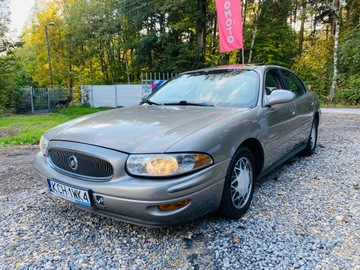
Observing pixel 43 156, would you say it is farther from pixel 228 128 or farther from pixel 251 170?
pixel 251 170

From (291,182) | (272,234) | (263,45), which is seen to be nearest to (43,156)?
(272,234)

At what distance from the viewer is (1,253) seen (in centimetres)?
213

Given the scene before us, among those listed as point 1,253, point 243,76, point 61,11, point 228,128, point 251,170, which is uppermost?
point 61,11

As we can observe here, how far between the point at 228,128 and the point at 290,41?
1828 centimetres

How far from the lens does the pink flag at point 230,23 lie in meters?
10.1

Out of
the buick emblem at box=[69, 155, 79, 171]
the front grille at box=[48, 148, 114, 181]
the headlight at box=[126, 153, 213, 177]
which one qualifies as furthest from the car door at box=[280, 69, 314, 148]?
the buick emblem at box=[69, 155, 79, 171]

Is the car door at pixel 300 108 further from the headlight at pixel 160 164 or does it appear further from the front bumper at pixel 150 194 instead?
the headlight at pixel 160 164

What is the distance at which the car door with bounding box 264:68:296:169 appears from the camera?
116 inches

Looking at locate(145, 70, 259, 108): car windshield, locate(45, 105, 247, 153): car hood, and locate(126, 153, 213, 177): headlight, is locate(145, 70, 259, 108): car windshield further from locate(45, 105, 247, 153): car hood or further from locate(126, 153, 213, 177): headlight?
locate(126, 153, 213, 177): headlight

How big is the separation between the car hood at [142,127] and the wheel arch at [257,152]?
0.33m

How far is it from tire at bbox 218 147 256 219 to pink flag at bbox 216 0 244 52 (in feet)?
27.8

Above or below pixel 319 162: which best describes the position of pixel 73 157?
above

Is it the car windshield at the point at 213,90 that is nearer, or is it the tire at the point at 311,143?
the car windshield at the point at 213,90

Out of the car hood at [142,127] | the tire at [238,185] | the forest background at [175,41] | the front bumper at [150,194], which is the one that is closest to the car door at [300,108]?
the tire at [238,185]
